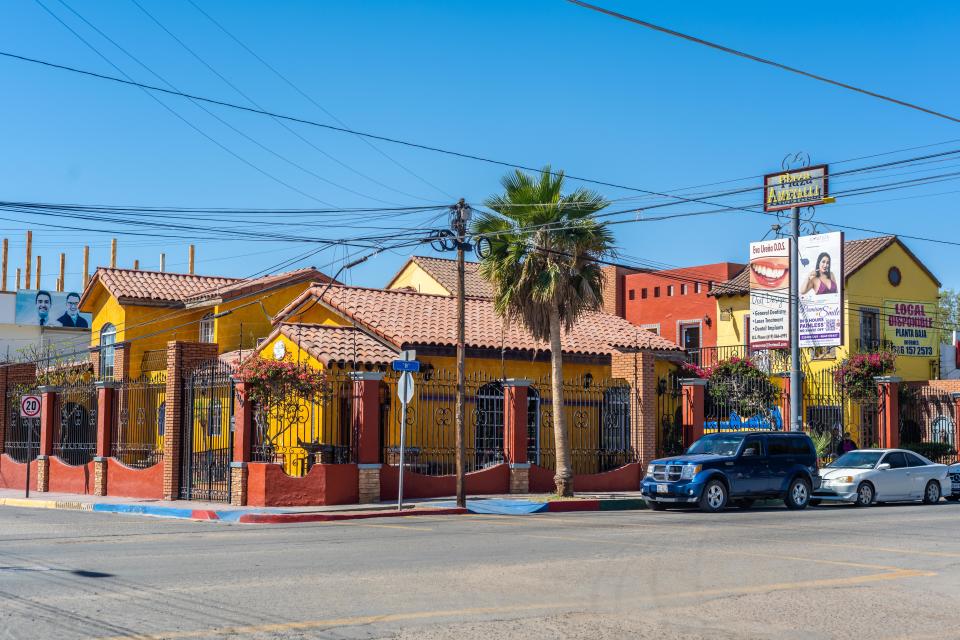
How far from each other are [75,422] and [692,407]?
20428mm

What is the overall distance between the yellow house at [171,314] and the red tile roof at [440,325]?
4845 millimetres

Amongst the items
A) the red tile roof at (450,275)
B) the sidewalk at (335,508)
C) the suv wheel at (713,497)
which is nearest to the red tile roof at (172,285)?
the red tile roof at (450,275)

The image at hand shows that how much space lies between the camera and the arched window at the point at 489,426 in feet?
92.3

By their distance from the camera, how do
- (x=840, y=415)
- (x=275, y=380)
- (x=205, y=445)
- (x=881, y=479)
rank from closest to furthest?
(x=275, y=380) → (x=881, y=479) → (x=205, y=445) → (x=840, y=415)

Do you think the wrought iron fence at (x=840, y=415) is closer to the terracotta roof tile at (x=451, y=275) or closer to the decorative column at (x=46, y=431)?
Answer: the terracotta roof tile at (x=451, y=275)

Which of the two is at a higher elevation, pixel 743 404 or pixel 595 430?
pixel 743 404

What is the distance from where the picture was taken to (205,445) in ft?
86.7

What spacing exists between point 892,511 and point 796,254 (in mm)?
8182

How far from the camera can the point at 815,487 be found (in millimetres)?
24844

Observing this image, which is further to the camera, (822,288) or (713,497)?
(822,288)

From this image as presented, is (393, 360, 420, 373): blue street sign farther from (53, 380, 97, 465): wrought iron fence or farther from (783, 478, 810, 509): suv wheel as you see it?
Answer: (53, 380, 97, 465): wrought iron fence

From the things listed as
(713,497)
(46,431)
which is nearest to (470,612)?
(713,497)

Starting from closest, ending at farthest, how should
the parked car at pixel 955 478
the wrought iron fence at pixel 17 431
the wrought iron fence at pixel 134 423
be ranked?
the parked car at pixel 955 478
the wrought iron fence at pixel 134 423
the wrought iron fence at pixel 17 431

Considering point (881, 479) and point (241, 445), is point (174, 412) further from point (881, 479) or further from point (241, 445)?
point (881, 479)
